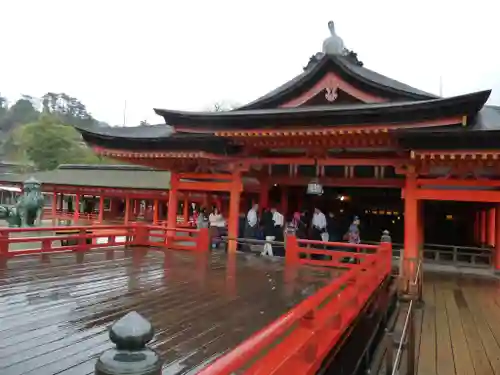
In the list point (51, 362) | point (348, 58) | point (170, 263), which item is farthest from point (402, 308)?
point (348, 58)

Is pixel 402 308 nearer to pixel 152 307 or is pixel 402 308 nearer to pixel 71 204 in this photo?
pixel 152 307

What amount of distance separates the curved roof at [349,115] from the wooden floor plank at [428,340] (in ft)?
14.8

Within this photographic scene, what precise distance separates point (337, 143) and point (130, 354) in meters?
11.0

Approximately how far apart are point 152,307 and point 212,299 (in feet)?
3.55

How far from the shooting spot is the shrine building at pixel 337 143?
10438 millimetres

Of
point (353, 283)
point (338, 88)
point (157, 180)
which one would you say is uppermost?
point (338, 88)

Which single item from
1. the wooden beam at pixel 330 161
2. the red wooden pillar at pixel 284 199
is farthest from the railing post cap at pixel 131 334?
the red wooden pillar at pixel 284 199

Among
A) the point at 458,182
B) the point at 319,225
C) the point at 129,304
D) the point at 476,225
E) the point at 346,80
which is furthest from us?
the point at 476,225

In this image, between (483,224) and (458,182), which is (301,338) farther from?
(483,224)

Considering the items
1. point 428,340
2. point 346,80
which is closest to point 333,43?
point 346,80

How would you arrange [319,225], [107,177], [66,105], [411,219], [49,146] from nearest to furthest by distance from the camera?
[411,219] < [319,225] < [107,177] < [49,146] < [66,105]

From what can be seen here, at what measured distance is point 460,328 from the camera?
7.47m

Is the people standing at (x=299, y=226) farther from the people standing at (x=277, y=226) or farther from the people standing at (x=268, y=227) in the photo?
the people standing at (x=268, y=227)

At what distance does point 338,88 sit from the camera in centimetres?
1362
